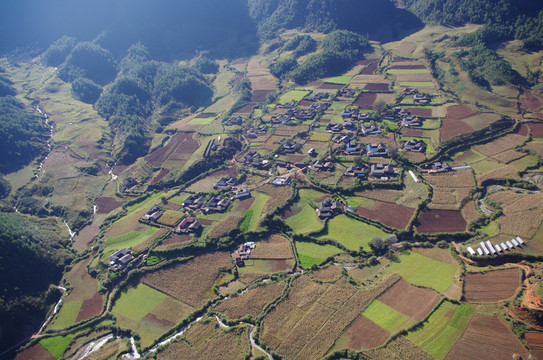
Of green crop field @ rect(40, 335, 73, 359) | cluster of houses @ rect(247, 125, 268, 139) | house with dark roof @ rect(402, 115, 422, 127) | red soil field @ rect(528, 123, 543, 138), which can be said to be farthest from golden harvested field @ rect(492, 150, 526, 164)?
green crop field @ rect(40, 335, 73, 359)

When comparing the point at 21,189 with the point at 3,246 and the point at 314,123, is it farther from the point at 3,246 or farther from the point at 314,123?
the point at 314,123

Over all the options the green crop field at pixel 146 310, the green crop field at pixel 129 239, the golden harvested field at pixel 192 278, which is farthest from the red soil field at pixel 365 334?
the green crop field at pixel 129 239

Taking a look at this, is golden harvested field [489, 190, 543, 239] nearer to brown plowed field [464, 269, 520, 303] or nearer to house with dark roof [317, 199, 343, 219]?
brown plowed field [464, 269, 520, 303]

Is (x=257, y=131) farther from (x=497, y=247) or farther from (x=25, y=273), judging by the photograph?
(x=497, y=247)

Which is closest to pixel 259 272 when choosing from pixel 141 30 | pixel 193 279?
pixel 193 279

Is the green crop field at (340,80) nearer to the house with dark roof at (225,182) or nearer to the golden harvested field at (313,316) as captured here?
the house with dark roof at (225,182)
